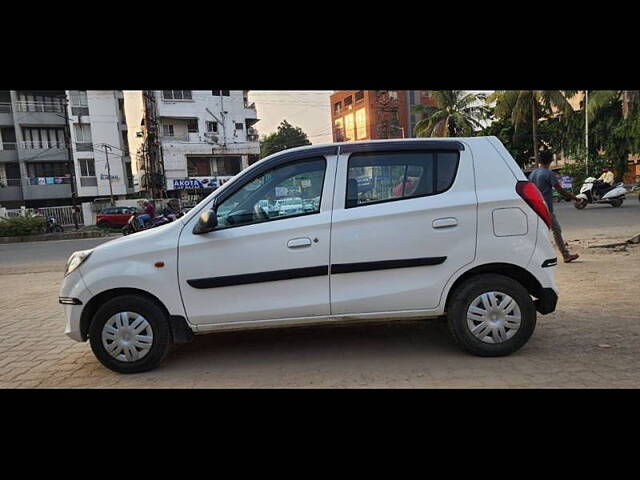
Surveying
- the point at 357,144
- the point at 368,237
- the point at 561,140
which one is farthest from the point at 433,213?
the point at 561,140

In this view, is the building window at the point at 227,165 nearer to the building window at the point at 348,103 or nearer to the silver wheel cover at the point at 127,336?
the building window at the point at 348,103

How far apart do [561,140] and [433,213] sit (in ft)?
117

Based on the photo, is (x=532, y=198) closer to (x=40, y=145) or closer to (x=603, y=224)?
(x=603, y=224)

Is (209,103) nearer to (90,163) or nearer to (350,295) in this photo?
(90,163)

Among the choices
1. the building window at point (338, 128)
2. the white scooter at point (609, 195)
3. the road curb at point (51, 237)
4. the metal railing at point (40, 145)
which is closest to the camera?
the white scooter at point (609, 195)

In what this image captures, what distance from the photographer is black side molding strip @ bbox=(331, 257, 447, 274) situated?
363cm

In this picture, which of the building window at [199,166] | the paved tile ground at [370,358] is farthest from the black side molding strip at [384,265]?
the building window at [199,166]

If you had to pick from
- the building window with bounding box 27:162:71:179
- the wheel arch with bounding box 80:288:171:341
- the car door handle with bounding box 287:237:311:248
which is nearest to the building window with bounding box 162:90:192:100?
the building window with bounding box 27:162:71:179

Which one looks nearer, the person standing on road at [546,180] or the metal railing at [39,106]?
the person standing on road at [546,180]

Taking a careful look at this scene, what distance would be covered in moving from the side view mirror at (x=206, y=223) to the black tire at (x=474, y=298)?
82.9 inches

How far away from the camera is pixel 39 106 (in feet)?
113

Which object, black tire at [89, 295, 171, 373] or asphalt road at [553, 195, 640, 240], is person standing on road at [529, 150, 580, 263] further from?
black tire at [89, 295, 171, 373]

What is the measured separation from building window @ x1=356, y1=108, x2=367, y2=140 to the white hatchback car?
5843 centimetres

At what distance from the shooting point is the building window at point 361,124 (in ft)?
200
